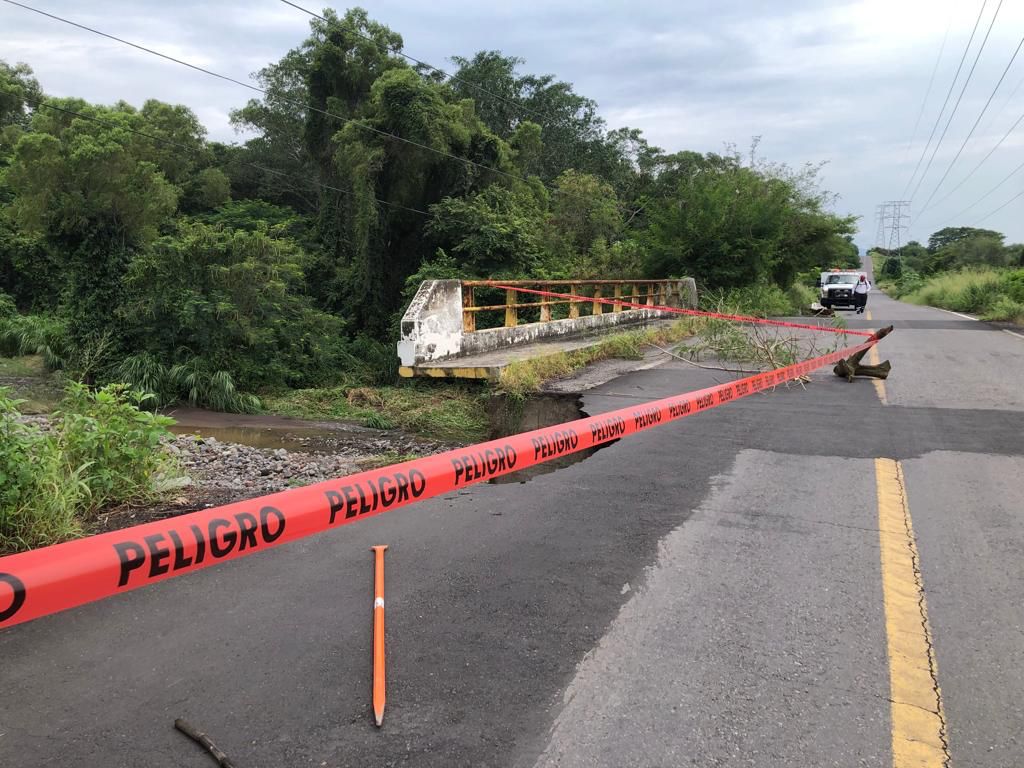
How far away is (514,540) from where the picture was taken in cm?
416

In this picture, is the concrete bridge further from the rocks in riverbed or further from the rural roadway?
the rural roadway

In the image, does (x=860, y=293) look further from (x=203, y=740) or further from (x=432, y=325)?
(x=203, y=740)

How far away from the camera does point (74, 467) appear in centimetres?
489

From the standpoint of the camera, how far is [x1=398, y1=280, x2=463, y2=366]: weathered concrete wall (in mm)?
10453

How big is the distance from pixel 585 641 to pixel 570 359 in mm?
8399

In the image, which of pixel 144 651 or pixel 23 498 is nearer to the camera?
pixel 144 651

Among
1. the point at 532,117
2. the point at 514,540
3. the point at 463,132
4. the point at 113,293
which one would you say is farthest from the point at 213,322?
the point at 532,117

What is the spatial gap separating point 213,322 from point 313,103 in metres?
20.3

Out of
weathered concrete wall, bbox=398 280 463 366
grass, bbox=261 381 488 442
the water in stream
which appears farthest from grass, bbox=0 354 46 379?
weathered concrete wall, bbox=398 280 463 366

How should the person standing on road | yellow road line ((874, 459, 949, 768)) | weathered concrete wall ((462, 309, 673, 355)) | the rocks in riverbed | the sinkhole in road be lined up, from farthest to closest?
the person standing on road, weathered concrete wall ((462, 309, 673, 355)), the sinkhole in road, the rocks in riverbed, yellow road line ((874, 459, 949, 768))

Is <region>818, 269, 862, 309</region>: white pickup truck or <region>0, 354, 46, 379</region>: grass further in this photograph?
<region>818, 269, 862, 309</region>: white pickup truck

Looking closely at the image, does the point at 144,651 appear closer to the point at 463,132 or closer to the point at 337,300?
the point at 463,132

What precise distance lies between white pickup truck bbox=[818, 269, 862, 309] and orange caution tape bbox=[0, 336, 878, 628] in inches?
1369

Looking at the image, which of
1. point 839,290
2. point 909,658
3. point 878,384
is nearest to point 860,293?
point 839,290
